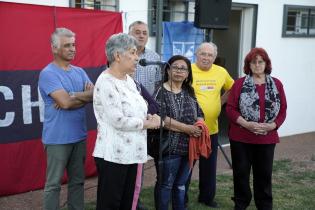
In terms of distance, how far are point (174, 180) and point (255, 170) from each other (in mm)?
863

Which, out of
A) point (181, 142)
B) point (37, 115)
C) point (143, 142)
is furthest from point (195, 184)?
point (143, 142)

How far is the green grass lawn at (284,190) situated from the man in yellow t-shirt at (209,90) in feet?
1.06

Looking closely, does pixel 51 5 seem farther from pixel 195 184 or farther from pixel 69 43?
pixel 195 184

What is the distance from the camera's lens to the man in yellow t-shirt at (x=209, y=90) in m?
4.00

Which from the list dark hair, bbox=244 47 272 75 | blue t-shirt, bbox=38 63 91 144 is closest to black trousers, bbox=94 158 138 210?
blue t-shirt, bbox=38 63 91 144

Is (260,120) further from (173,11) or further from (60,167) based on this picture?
(173,11)

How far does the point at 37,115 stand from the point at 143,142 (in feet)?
6.45

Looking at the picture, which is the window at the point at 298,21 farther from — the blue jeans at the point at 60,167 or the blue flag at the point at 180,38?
the blue jeans at the point at 60,167

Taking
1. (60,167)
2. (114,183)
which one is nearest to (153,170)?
(60,167)

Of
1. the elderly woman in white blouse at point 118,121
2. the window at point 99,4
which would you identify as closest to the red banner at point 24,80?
the window at point 99,4

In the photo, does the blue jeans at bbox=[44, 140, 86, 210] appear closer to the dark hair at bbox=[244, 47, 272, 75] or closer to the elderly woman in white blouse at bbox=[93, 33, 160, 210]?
the elderly woman in white blouse at bbox=[93, 33, 160, 210]

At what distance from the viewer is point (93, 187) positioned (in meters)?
4.82

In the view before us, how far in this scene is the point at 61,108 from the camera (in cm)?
316

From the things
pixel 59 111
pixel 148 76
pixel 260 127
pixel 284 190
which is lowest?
pixel 284 190
